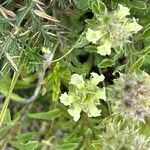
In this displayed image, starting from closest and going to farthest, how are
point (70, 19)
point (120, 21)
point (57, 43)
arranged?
point (120, 21) → point (57, 43) → point (70, 19)

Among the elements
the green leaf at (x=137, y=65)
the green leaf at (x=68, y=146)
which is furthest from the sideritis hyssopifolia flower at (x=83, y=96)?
the green leaf at (x=68, y=146)

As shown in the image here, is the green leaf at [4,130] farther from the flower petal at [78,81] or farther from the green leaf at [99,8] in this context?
the green leaf at [99,8]

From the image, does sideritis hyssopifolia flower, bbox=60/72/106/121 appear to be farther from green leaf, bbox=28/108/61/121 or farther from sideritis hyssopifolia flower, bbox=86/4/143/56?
green leaf, bbox=28/108/61/121

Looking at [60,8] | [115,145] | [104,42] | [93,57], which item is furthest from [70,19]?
[115,145]

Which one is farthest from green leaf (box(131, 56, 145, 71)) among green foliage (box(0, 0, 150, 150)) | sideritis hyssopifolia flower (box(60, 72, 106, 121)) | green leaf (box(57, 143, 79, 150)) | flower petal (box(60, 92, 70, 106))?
green leaf (box(57, 143, 79, 150))

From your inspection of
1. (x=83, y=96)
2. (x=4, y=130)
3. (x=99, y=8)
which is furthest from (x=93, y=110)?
(x=4, y=130)

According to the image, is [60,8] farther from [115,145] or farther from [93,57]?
[115,145]
